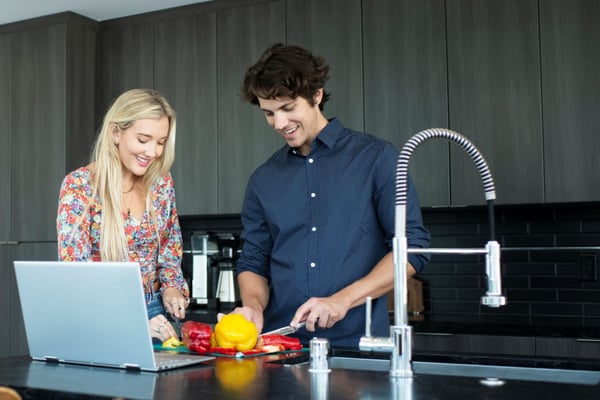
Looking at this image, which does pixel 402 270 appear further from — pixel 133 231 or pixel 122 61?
pixel 122 61

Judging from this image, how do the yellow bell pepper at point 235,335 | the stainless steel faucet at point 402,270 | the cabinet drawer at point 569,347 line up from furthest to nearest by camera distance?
the cabinet drawer at point 569,347 → the yellow bell pepper at point 235,335 → the stainless steel faucet at point 402,270

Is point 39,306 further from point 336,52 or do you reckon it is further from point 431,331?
point 336,52

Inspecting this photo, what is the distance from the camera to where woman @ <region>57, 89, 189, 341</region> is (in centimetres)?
225

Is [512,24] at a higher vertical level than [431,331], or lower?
higher

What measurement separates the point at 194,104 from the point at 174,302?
8.21 ft

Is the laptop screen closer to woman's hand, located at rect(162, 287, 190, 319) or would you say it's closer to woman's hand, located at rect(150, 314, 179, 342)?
woman's hand, located at rect(150, 314, 179, 342)

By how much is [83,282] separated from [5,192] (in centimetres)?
370

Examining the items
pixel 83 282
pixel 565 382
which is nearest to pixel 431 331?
pixel 565 382

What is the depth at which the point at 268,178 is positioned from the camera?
2527 mm

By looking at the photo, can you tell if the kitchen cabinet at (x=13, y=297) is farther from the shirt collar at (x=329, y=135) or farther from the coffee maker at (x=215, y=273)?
the shirt collar at (x=329, y=135)

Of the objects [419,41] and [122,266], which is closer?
[122,266]

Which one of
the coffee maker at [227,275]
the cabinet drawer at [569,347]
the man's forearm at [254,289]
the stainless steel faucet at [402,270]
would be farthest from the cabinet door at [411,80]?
the stainless steel faucet at [402,270]

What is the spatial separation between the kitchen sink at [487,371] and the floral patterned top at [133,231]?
796mm

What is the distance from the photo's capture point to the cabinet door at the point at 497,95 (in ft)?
12.3
